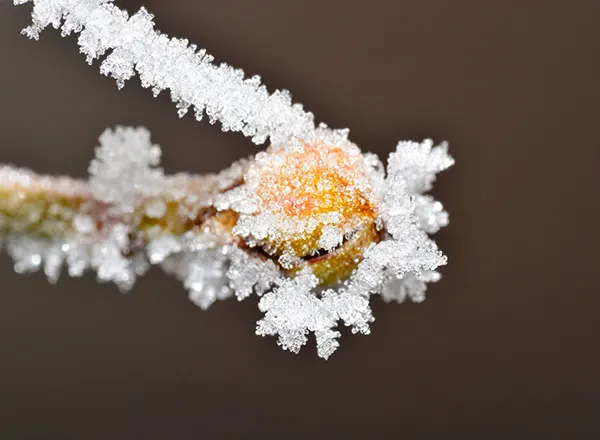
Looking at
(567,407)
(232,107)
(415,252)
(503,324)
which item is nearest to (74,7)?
(232,107)

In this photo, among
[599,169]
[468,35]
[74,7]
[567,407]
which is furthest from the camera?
[567,407]

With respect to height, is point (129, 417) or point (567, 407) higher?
point (567, 407)

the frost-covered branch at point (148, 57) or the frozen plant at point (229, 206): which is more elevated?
the frost-covered branch at point (148, 57)

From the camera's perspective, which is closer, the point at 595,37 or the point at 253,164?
the point at 253,164

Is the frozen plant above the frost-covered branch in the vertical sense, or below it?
below

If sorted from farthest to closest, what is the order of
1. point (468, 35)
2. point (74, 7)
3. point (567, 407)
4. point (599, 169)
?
point (567, 407) → point (599, 169) → point (468, 35) → point (74, 7)

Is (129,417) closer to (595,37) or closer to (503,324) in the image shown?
(503,324)

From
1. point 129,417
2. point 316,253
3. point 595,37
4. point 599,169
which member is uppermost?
point 595,37
